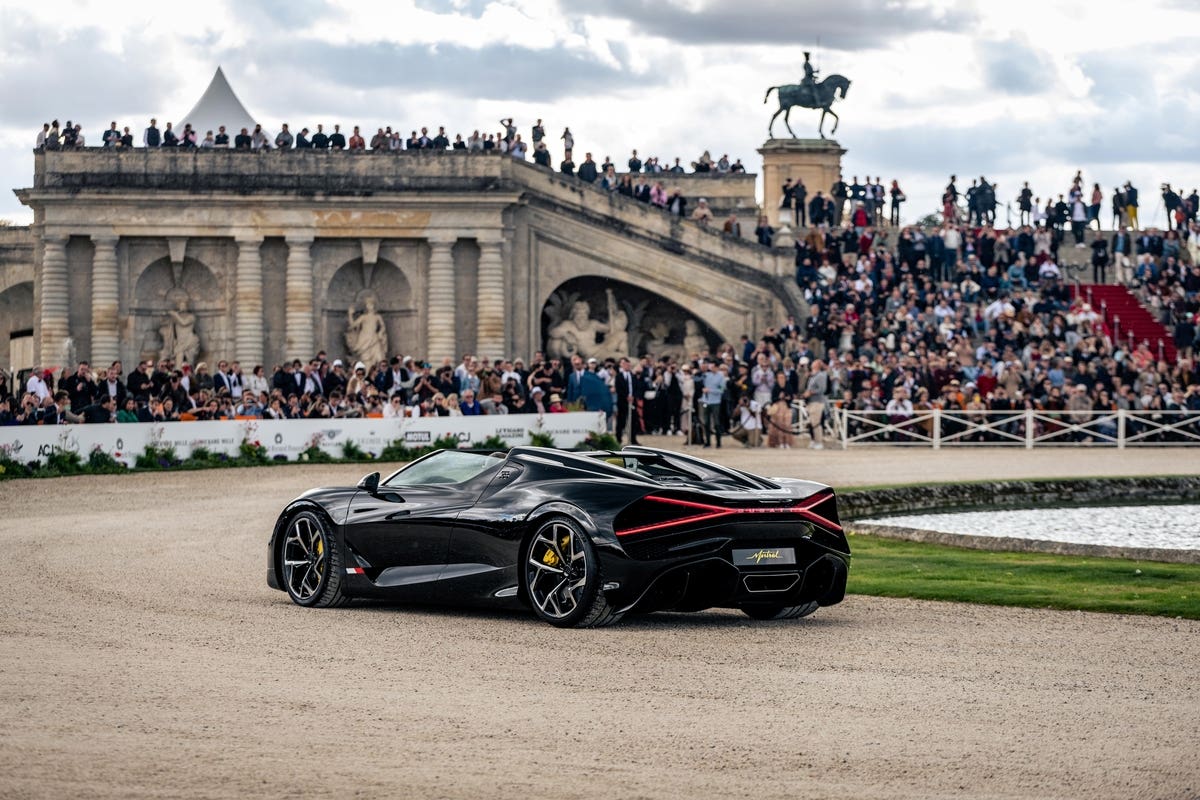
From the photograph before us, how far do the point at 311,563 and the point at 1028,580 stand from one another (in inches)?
254

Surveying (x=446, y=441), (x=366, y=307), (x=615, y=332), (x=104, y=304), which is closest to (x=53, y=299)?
(x=104, y=304)

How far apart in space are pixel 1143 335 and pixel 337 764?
148 ft

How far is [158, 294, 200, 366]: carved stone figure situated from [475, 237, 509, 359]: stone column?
747cm

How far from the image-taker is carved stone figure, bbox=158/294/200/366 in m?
52.1

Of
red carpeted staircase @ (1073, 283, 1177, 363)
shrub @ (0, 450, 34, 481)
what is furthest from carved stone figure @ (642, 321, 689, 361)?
shrub @ (0, 450, 34, 481)

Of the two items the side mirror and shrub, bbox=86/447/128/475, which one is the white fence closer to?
shrub, bbox=86/447/128/475

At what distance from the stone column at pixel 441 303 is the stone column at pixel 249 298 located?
14.6 feet

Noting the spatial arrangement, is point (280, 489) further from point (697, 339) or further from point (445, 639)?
point (697, 339)

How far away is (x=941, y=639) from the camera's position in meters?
13.5

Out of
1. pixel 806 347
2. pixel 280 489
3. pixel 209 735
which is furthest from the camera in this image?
pixel 806 347

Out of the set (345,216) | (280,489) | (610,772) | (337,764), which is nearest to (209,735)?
(337,764)

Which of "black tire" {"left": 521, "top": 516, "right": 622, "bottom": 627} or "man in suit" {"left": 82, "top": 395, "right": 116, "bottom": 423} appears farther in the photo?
"man in suit" {"left": 82, "top": 395, "right": 116, "bottom": 423}

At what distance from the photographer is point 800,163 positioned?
207 feet

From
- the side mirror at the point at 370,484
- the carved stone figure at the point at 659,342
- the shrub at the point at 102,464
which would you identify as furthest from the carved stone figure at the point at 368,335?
the side mirror at the point at 370,484
